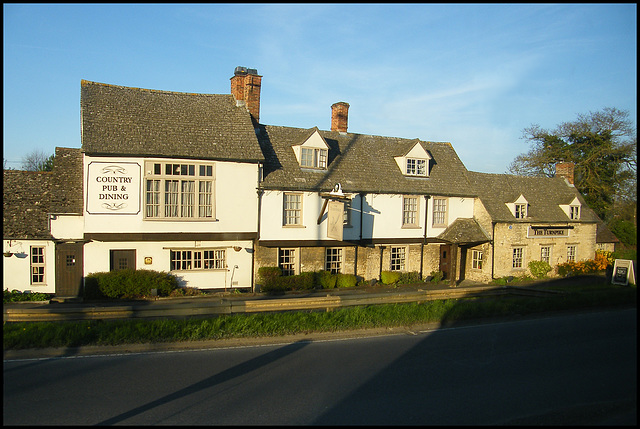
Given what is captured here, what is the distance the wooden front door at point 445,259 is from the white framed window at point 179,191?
13.4 meters

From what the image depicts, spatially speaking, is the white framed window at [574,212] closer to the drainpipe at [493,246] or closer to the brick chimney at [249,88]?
the drainpipe at [493,246]

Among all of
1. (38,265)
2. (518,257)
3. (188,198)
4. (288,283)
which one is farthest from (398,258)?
(38,265)

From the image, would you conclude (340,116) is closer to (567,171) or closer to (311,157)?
(311,157)

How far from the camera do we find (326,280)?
76.6 feet

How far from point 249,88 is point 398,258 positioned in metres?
12.0

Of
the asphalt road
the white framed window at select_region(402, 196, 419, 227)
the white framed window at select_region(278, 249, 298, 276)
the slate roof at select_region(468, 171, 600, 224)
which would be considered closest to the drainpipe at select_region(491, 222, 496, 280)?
the slate roof at select_region(468, 171, 600, 224)

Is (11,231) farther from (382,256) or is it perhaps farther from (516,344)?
(516,344)

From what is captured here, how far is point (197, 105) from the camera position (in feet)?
76.6

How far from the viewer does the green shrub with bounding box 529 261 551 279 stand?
28234 mm

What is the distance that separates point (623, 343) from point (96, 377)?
12.0 metres

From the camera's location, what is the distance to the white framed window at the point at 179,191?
20.2 metres

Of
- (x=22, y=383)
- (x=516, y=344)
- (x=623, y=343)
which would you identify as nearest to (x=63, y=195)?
(x=22, y=383)

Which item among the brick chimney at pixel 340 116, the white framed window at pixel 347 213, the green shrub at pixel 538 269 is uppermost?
the brick chimney at pixel 340 116

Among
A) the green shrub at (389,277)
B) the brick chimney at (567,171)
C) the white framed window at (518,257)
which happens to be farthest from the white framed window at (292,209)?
the brick chimney at (567,171)
